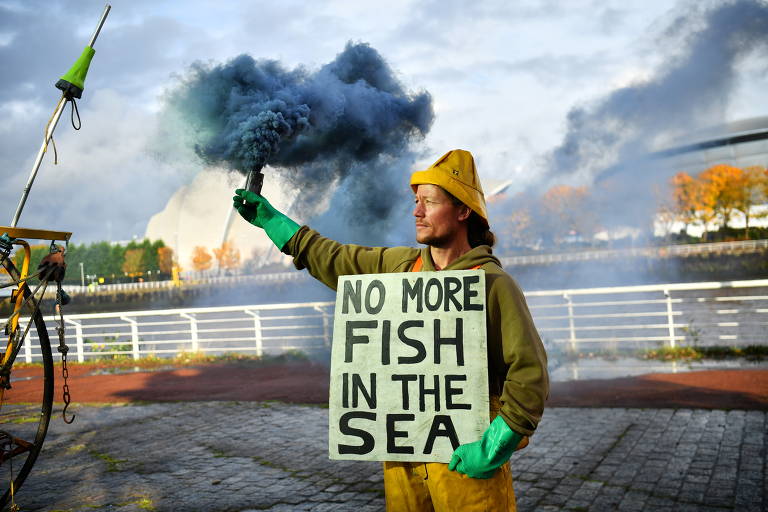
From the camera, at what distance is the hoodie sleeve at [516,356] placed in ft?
7.29

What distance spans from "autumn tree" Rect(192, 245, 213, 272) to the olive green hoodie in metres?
78.4

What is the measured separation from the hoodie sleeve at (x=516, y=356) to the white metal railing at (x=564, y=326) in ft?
22.4

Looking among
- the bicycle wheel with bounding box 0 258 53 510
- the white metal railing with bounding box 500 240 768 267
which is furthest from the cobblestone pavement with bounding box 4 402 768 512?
the white metal railing with bounding box 500 240 768 267

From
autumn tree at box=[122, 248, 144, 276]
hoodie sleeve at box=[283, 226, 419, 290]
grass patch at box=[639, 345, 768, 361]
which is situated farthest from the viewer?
autumn tree at box=[122, 248, 144, 276]

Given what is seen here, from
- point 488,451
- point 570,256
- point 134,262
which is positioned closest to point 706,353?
point 488,451

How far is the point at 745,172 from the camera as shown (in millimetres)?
56438

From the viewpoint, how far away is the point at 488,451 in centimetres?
224

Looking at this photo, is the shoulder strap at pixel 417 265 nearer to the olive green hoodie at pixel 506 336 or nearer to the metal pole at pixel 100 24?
the olive green hoodie at pixel 506 336

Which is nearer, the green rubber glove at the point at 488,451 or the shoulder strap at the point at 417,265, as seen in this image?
the green rubber glove at the point at 488,451

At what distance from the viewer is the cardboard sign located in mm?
2340

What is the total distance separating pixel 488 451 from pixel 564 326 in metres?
23.8

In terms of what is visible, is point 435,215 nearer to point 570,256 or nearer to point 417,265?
point 417,265

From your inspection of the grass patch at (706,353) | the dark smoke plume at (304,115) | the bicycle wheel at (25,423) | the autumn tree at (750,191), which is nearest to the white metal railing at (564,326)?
the grass patch at (706,353)

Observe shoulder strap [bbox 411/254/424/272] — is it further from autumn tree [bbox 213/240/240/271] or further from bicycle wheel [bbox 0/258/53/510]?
autumn tree [bbox 213/240/240/271]
